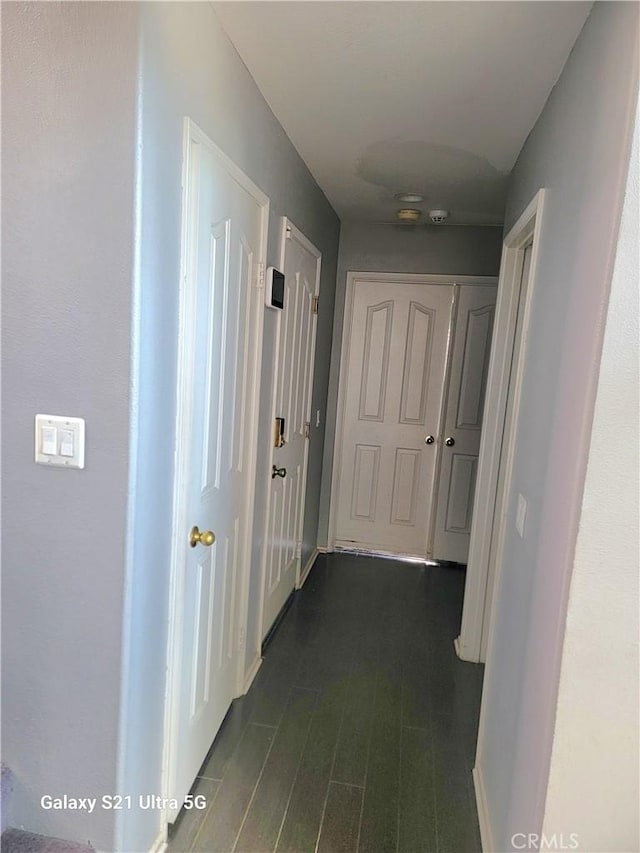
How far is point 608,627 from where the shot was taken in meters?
1.19

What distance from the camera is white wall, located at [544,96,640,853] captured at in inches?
44.1

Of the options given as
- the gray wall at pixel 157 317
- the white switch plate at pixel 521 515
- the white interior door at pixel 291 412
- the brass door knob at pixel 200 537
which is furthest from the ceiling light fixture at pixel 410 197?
the brass door knob at pixel 200 537

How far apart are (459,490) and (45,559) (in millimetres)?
3153

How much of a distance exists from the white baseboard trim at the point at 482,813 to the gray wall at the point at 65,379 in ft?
3.55

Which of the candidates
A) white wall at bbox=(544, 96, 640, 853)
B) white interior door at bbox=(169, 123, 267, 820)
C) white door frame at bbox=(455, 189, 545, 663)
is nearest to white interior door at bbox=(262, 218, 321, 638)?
white interior door at bbox=(169, 123, 267, 820)

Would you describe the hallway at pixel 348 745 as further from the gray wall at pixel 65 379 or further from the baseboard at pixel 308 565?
the gray wall at pixel 65 379

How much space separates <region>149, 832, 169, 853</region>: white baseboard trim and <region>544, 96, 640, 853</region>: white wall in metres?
1.07

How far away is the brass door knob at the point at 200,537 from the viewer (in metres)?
1.68

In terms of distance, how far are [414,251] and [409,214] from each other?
1.52 feet

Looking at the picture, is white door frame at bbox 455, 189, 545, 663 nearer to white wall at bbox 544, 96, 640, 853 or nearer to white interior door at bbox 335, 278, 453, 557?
white wall at bbox 544, 96, 640, 853

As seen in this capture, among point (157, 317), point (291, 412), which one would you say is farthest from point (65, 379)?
point (291, 412)

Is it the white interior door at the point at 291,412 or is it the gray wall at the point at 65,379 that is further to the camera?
the white interior door at the point at 291,412

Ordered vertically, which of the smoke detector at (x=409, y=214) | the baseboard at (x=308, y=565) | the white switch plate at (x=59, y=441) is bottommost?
the baseboard at (x=308, y=565)

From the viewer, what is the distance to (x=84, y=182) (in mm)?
1268
